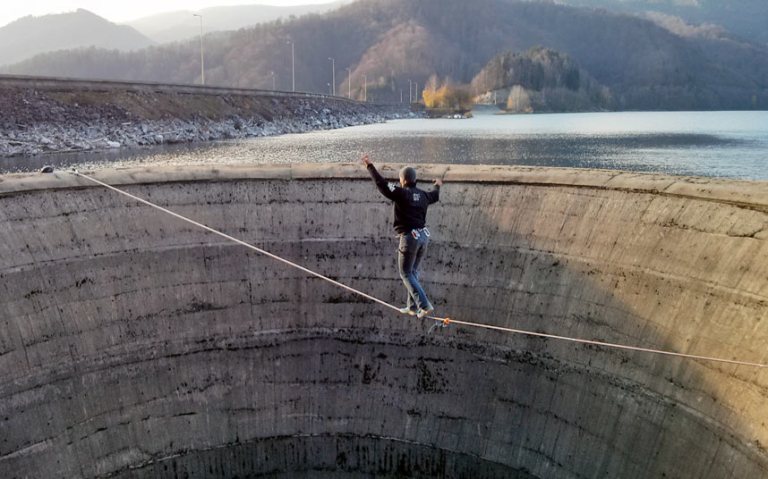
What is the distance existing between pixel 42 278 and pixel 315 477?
637 centimetres

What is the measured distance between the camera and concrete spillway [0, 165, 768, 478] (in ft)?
35.3

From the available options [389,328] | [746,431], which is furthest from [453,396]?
[746,431]

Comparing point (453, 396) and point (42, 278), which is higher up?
point (42, 278)

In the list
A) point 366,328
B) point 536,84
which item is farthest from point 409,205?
point 536,84

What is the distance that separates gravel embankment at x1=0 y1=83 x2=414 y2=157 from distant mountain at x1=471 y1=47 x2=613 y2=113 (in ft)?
360

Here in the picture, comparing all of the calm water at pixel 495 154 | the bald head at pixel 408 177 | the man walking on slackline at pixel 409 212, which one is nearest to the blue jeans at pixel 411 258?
the man walking on slackline at pixel 409 212

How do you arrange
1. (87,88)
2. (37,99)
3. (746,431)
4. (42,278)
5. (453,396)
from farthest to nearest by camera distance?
1. (87,88)
2. (37,99)
3. (453,396)
4. (42,278)
5. (746,431)

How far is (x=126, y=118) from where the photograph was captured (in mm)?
54125

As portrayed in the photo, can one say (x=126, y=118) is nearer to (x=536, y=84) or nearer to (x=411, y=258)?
(x=411, y=258)

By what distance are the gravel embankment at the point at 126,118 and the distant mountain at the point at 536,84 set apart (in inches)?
4316

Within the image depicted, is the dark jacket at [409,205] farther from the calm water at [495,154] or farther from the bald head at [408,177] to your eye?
the calm water at [495,154]

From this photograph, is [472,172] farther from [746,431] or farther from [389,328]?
[746,431]

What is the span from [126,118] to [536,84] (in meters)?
154

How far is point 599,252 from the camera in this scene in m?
12.2
